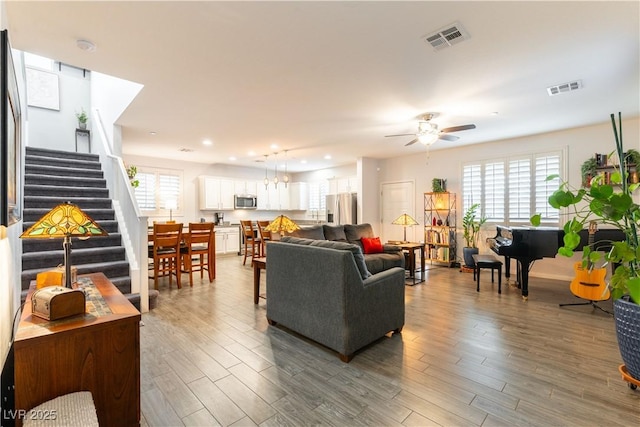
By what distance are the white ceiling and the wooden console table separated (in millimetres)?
2087

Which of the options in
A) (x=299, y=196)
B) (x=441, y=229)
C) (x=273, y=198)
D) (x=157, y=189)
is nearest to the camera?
(x=441, y=229)

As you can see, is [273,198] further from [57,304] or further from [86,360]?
[86,360]

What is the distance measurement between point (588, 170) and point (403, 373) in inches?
198

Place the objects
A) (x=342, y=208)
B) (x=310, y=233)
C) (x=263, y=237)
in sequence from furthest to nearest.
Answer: (x=342, y=208)
(x=263, y=237)
(x=310, y=233)

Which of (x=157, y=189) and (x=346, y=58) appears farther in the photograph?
(x=157, y=189)

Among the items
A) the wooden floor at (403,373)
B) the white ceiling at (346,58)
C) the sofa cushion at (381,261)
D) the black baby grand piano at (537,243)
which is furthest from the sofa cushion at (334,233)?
the black baby grand piano at (537,243)

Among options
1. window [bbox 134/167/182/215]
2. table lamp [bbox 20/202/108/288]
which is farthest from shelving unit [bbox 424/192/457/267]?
table lamp [bbox 20/202/108/288]

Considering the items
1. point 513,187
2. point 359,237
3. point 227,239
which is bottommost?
point 227,239

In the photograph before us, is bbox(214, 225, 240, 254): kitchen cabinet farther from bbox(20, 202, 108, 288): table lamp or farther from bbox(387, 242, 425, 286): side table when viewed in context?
bbox(20, 202, 108, 288): table lamp

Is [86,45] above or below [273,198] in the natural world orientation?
above

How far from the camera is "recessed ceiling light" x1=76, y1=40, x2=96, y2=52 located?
251cm

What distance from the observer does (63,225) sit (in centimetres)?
166

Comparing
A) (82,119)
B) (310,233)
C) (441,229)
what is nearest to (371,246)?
(310,233)

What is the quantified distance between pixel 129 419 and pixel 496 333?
3.23 m
